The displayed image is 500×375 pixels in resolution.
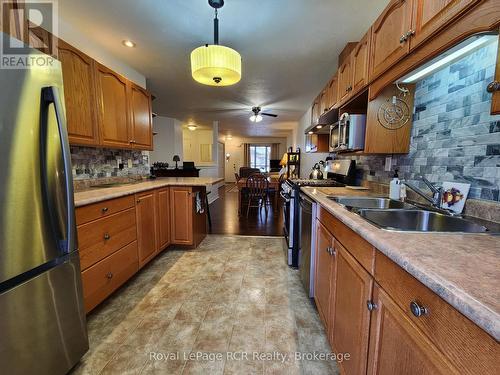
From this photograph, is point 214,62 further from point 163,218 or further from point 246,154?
point 246,154

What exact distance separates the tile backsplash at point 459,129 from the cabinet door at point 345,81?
520 mm

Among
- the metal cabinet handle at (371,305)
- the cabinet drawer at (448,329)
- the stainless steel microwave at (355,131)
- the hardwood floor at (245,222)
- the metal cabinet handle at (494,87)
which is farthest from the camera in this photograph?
the hardwood floor at (245,222)

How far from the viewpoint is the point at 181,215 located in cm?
276

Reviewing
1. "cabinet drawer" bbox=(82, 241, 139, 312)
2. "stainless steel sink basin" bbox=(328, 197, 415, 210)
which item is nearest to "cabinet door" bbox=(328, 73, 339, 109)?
"stainless steel sink basin" bbox=(328, 197, 415, 210)

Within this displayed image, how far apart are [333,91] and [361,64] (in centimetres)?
70

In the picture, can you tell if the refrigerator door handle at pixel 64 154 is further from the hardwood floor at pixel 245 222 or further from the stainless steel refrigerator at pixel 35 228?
the hardwood floor at pixel 245 222

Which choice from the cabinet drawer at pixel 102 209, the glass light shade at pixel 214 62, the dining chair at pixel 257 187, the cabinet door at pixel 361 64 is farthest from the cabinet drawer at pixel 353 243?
the dining chair at pixel 257 187

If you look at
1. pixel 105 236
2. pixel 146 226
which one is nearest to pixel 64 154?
pixel 105 236

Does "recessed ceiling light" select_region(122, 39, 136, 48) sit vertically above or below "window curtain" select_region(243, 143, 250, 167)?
above

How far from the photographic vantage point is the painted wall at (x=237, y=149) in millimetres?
10848

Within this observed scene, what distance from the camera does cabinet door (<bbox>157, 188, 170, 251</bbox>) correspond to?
2549 mm

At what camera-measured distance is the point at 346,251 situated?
3.55 ft

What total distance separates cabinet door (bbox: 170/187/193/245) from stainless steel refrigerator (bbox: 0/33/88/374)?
1571 mm

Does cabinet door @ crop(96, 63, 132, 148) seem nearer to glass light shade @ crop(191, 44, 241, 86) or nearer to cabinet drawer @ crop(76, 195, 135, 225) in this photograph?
cabinet drawer @ crop(76, 195, 135, 225)
